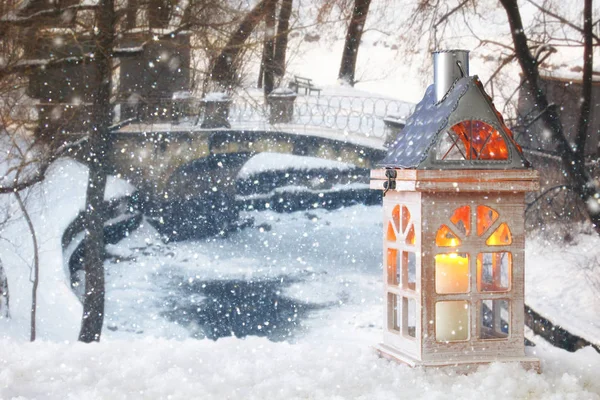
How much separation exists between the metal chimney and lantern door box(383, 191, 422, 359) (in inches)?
12.1

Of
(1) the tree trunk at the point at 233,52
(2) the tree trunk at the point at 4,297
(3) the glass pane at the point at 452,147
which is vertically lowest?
(2) the tree trunk at the point at 4,297

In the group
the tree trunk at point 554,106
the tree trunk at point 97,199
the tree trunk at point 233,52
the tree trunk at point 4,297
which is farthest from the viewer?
the tree trunk at point 4,297

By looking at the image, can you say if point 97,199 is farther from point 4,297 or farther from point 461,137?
point 461,137

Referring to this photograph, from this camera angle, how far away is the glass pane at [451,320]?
74.7 inches

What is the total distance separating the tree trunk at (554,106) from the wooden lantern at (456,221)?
428 centimetres

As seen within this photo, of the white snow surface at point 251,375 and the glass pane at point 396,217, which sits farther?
the glass pane at point 396,217

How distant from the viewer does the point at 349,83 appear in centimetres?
1369

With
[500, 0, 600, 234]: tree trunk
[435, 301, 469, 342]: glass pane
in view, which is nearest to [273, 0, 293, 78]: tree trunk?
[500, 0, 600, 234]: tree trunk

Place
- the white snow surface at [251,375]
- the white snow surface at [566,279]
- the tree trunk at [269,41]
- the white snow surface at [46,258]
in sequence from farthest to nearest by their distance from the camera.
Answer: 1. the tree trunk at [269,41]
2. the white snow surface at [46,258]
3. the white snow surface at [566,279]
4. the white snow surface at [251,375]

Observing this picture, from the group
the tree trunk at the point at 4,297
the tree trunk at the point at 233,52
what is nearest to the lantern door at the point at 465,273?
the tree trunk at the point at 233,52

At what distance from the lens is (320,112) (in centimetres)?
1403

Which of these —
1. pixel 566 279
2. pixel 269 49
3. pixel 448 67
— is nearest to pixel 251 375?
A: pixel 448 67

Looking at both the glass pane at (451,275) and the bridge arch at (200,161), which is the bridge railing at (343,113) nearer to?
the bridge arch at (200,161)

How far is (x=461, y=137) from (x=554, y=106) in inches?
182
